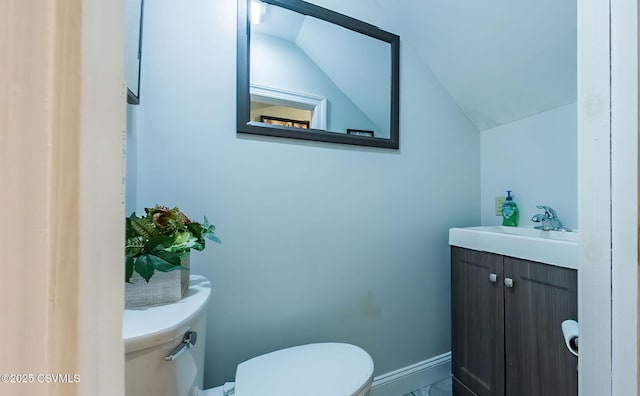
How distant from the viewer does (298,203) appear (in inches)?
47.4

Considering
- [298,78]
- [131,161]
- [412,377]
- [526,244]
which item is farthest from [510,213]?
[131,161]

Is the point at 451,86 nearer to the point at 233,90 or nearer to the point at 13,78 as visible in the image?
the point at 233,90

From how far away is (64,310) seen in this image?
199 millimetres

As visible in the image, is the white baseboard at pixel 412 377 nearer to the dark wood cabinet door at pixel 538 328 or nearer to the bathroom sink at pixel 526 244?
the dark wood cabinet door at pixel 538 328

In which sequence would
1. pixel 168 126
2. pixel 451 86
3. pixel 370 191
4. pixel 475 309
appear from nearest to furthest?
pixel 168 126
pixel 475 309
pixel 370 191
pixel 451 86

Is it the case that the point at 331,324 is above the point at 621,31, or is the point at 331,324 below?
below

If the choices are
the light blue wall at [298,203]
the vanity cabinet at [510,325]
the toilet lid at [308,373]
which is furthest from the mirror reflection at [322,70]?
the toilet lid at [308,373]

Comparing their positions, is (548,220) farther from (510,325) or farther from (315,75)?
(315,75)

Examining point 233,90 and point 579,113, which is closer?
point 579,113

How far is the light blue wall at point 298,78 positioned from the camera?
1165 millimetres

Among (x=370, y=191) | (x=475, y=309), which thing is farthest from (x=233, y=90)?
(x=475, y=309)

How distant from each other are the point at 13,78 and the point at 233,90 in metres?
0.99

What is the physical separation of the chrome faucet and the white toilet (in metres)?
1.09

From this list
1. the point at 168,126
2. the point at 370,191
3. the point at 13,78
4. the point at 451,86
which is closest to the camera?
the point at 13,78
